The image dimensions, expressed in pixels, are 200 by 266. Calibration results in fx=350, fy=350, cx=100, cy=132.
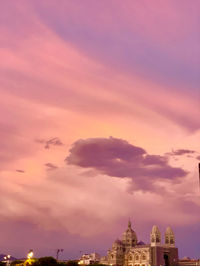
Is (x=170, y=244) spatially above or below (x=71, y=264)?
above

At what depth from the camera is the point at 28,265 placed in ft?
203

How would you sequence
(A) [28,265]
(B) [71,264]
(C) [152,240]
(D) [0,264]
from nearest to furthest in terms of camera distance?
(A) [28,265] < (B) [71,264] < (D) [0,264] < (C) [152,240]

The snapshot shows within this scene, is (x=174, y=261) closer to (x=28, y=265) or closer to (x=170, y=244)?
(x=170, y=244)

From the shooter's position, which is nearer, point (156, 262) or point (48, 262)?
point (48, 262)

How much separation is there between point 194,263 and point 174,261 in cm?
1078

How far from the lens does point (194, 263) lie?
619 ft

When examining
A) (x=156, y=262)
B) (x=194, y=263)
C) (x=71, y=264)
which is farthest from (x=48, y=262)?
(x=194, y=263)

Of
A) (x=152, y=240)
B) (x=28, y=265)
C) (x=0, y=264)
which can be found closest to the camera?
(x=28, y=265)

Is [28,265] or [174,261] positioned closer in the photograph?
[28,265]

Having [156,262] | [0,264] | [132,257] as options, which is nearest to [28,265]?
[0,264]

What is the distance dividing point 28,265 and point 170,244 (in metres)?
152

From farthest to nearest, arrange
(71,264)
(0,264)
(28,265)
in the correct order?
(0,264) < (71,264) < (28,265)

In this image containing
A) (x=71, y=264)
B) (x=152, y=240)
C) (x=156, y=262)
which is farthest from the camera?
(x=152, y=240)

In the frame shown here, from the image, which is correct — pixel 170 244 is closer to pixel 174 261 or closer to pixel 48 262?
pixel 174 261
